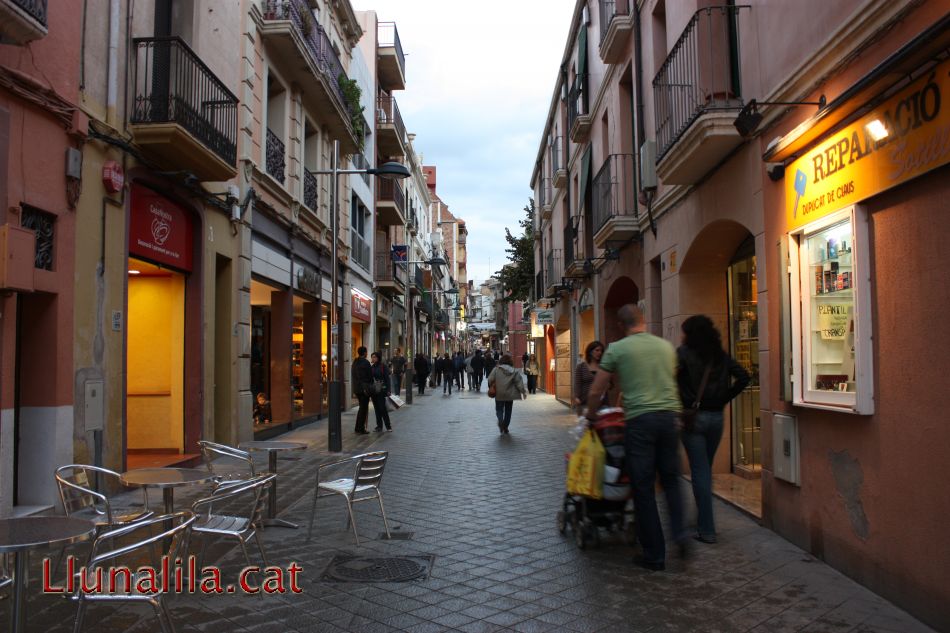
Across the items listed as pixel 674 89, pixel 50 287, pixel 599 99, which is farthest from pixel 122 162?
pixel 599 99

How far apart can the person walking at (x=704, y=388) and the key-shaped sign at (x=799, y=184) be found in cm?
121

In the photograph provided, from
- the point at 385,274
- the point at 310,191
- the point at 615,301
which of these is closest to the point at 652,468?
the point at 615,301

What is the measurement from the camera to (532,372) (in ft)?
101

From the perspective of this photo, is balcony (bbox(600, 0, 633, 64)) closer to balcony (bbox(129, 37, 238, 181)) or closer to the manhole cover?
balcony (bbox(129, 37, 238, 181))

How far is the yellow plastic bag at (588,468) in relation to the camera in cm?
578

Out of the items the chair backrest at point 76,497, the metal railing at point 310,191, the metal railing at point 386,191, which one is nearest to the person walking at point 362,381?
the metal railing at point 310,191

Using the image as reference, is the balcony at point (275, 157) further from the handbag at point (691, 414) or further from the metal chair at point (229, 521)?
the handbag at point (691, 414)

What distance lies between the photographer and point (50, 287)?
7230 mm

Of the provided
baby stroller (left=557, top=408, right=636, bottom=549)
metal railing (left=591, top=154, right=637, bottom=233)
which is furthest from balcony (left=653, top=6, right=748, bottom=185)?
metal railing (left=591, top=154, right=637, bottom=233)

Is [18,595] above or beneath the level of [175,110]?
beneath

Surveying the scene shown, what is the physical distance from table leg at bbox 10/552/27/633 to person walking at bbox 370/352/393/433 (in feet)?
39.4

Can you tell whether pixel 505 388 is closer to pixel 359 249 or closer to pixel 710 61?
pixel 710 61

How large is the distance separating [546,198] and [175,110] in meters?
19.5

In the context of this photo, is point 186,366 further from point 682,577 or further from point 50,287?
point 682,577
